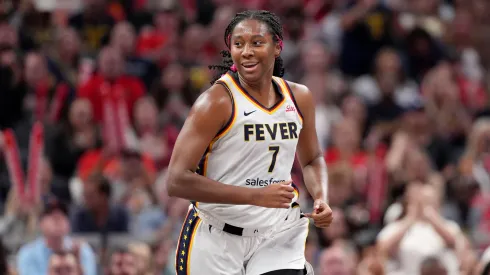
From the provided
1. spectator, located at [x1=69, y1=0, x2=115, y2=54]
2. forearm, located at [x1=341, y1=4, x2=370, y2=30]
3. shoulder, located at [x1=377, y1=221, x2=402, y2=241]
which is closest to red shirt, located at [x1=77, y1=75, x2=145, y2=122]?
spectator, located at [x1=69, y1=0, x2=115, y2=54]

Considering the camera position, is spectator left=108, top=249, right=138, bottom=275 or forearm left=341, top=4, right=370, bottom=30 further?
forearm left=341, top=4, right=370, bottom=30

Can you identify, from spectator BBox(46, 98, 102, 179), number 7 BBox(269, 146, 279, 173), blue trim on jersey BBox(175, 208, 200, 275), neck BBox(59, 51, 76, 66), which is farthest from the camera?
neck BBox(59, 51, 76, 66)

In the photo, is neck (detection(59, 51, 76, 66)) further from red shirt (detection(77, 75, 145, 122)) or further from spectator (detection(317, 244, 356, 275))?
spectator (detection(317, 244, 356, 275))

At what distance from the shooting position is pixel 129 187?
10.1 m

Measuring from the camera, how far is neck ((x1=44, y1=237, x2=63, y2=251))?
8422mm

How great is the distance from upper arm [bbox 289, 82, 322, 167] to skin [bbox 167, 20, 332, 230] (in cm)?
3

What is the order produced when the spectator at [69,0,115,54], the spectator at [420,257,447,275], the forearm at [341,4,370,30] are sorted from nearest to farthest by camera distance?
the spectator at [420,257,447,275]
the spectator at [69,0,115,54]
the forearm at [341,4,370,30]

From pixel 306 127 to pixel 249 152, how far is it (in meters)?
0.54

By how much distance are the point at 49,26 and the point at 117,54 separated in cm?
132

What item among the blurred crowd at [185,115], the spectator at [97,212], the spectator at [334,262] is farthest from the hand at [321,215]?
the spectator at [97,212]

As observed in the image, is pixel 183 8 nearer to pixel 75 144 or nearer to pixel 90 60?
pixel 90 60

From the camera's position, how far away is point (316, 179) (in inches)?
224

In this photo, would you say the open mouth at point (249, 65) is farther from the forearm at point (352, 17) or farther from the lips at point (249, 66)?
the forearm at point (352, 17)

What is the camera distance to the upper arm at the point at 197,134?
A: 5.10 m
